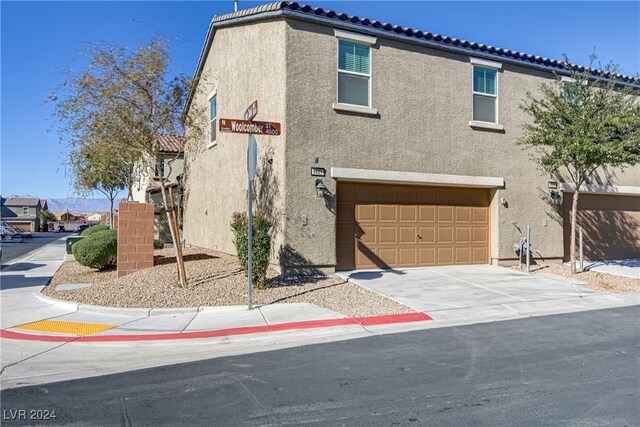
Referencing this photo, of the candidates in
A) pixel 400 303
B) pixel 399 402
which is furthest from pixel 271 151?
pixel 399 402

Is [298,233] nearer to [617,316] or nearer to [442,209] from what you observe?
[442,209]

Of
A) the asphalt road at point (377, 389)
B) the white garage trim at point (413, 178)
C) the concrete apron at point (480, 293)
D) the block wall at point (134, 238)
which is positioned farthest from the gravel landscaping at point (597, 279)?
the block wall at point (134, 238)

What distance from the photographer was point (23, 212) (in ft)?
278

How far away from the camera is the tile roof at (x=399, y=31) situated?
1136 cm

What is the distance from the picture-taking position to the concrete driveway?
8.98 metres

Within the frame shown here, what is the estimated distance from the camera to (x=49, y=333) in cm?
748

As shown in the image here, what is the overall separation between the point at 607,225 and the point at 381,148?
9654 mm

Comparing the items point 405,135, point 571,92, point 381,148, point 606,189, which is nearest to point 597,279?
point 606,189

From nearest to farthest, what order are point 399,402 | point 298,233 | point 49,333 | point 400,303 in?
point 399,402, point 49,333, point 400,303, point 298,233

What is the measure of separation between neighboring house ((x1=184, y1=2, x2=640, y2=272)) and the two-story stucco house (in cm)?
8232

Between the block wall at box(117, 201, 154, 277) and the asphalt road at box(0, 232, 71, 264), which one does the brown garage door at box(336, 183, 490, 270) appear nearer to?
the block wall at box(117, 201, 154, 277)

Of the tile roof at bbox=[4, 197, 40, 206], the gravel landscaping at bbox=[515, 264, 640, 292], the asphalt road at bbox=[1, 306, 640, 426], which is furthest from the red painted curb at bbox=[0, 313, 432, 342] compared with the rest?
the tile roof at bbox=[4, 197, 40, 206]

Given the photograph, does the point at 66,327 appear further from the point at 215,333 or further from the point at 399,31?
the point at 399,31

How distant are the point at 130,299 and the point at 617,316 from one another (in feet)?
31.3
